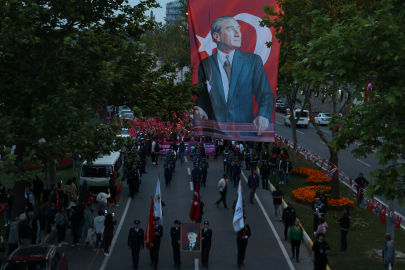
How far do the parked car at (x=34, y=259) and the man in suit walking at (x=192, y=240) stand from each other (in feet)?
13.9

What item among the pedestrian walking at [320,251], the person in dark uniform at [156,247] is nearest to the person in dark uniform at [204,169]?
the person in dark uniform at [156,247]

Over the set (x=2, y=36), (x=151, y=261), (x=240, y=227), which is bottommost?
(x=151, y=261)

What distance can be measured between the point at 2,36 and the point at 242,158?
20.4m

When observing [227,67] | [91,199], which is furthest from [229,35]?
[91,199]

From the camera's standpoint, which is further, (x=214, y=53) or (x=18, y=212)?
(x=214, y=53)

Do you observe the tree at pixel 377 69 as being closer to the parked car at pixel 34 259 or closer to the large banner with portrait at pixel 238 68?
the parked car at pixel 34 259

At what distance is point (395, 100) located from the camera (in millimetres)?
8398

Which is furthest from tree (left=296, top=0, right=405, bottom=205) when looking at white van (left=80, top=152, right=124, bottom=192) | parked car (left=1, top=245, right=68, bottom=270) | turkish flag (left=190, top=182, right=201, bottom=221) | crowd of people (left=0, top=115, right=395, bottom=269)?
white van (left=80, top=152, right=124, bottom=192)

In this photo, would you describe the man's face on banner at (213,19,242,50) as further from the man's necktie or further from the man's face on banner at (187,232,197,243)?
the man's face on banner at (187,232,197,243)

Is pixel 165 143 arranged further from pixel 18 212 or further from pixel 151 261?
pixel 151 261

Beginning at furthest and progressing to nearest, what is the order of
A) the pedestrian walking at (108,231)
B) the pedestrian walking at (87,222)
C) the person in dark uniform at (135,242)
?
the pedestrian walking at (87,222) < the pedestrian walking at (108,231) < the person in dark uniform at (135,242)

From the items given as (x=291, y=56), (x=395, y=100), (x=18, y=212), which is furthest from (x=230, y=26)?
(x=395, y=100)

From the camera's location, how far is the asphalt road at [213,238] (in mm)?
14953

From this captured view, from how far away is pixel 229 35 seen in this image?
21.7m
